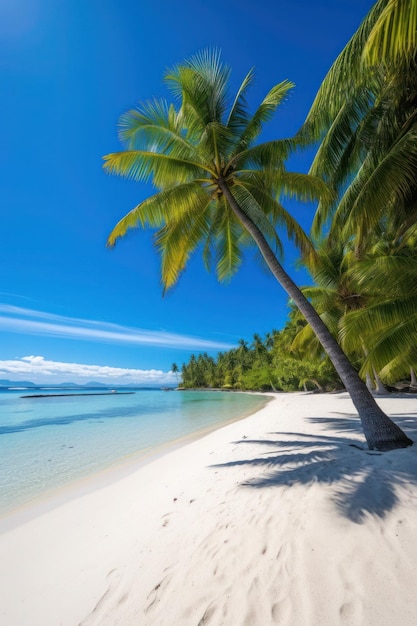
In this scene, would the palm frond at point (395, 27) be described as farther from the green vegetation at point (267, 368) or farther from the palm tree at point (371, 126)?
the green vegetation at point (267, 368)

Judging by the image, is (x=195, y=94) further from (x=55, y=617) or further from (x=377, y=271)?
(x=55, y=617)

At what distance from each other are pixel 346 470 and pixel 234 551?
231cm

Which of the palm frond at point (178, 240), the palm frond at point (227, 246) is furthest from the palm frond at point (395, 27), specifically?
the palm frond at point (227, 246)

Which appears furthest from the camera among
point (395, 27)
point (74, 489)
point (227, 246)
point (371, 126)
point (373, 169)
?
point (227, 246)

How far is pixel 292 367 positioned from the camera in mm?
33188

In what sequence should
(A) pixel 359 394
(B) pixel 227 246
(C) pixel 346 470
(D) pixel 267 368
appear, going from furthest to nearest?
(D) pixel 267 368 → (B) pixel 227 246 → (A) pixel 359 394 → (C) pixel 346 470

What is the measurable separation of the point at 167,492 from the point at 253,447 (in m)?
2.87

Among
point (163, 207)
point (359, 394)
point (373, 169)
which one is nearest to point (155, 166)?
point (163, 207)

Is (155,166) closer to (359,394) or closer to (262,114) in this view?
(262,114)

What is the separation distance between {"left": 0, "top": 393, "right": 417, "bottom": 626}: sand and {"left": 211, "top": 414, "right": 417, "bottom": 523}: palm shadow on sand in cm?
3

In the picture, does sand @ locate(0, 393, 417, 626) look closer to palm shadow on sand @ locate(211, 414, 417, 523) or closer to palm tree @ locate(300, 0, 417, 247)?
palm shadow on sand @ locate(211, 414, 417, 523)

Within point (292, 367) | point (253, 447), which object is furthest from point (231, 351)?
point (253, 447)

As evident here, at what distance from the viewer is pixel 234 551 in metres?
2.63

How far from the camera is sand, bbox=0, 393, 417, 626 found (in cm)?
198
